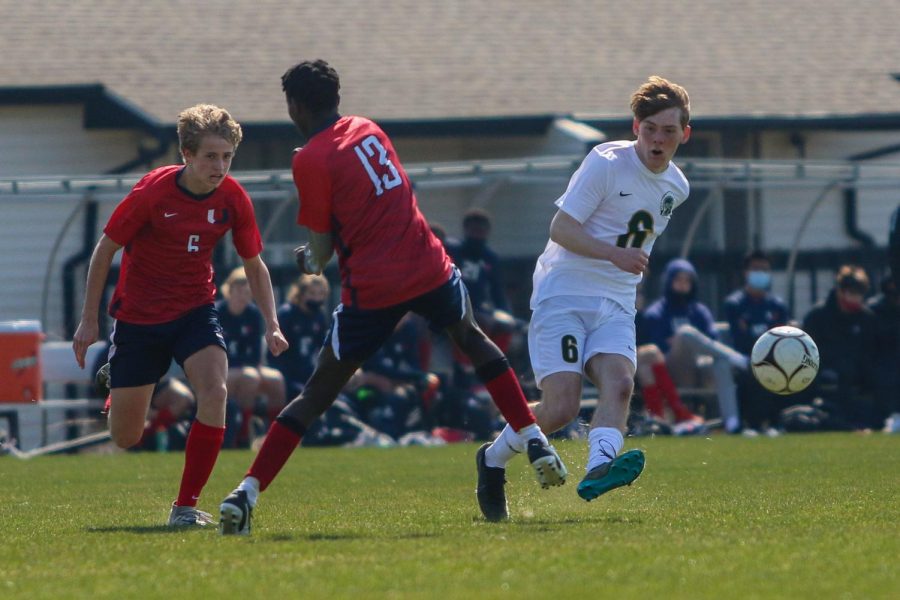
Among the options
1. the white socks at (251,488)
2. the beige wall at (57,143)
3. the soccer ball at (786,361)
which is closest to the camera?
the white socks at (251,488)

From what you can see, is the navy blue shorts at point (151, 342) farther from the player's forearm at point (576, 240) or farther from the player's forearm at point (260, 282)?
the player's forearm at point (576, 240)

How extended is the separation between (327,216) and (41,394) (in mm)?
8769

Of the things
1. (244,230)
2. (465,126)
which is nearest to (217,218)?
(244,230)

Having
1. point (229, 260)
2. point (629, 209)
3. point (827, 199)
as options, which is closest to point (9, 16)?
point (229, 260)

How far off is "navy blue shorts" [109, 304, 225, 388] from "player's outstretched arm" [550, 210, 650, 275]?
5.35 feet

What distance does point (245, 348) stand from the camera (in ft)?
48.4

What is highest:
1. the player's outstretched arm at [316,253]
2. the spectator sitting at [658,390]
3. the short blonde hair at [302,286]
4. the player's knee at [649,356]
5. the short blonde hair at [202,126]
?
the short blonde hair at [202,126]

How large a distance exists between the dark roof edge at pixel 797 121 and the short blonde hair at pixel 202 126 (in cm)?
1249

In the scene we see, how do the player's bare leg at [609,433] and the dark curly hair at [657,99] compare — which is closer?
the player's bare leg at [609,433]

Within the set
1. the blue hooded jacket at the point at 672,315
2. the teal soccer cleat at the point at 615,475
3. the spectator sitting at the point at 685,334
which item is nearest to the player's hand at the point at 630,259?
the teal soccer cleat at the point at 615,475

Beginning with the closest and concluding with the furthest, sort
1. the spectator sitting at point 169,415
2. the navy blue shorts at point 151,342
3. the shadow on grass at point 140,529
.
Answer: the shadow on grass at point 140,529
the navy blue shorts at point 151,342
the spectator sitting at point 169,415

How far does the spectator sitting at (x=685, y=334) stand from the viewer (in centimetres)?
1552

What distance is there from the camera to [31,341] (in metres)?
14.4

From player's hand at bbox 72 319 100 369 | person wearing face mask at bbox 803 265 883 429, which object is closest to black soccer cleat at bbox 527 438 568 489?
player's hand at bbox 72 319 100 369
